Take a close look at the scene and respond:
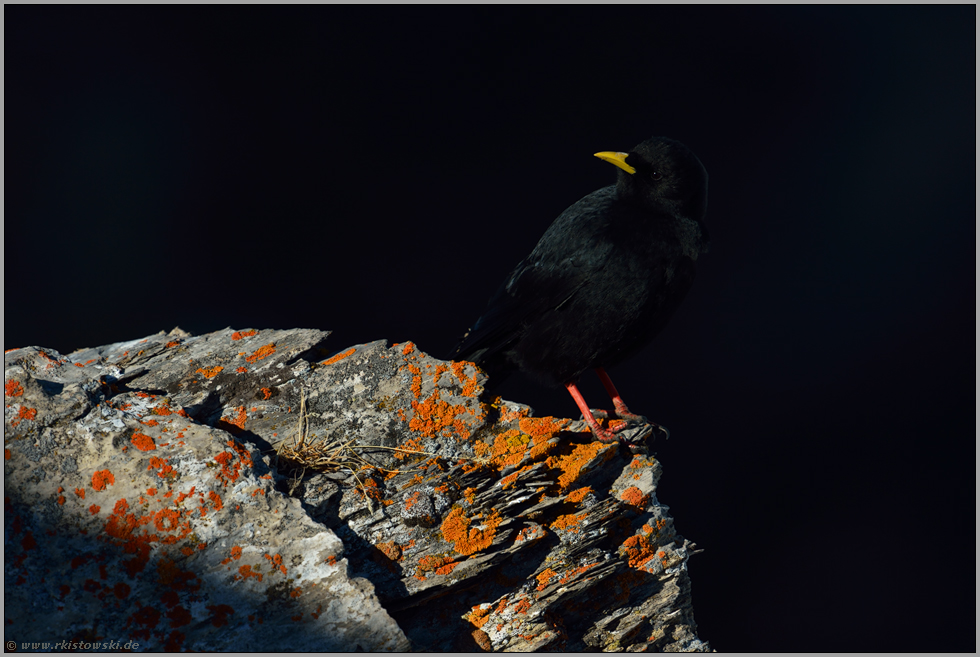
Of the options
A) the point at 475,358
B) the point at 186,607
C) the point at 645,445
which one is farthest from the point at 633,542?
the point at 186,607

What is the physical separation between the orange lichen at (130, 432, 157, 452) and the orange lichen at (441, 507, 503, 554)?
1181mm

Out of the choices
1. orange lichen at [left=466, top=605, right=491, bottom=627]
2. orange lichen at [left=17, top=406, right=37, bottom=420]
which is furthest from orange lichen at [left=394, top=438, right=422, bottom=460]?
orange lichen at [left=17, top=406, right=37, bottom=420]

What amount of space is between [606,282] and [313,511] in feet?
6.87

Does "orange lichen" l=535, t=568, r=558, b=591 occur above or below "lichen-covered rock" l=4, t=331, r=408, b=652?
below

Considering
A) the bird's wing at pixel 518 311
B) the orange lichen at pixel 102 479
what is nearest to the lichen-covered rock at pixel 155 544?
the orange lichen at pixel 102 479

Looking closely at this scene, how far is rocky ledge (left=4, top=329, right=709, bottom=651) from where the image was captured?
2275 millimetres

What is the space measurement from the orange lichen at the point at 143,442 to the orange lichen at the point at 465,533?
1.18 meters

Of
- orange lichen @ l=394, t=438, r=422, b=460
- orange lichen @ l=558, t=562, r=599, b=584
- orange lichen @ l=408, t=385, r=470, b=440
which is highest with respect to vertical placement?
orange lichen @ l=408, t=385, r=470, b=440

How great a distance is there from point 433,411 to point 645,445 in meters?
1.28

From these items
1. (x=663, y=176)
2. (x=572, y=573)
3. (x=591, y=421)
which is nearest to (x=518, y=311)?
(x=591, y=421)

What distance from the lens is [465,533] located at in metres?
2.71

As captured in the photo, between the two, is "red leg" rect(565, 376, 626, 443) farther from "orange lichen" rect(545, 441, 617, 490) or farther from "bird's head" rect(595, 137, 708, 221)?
"bird's head" rect(595, 137, 708, 221)

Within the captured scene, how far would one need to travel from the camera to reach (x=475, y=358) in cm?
394

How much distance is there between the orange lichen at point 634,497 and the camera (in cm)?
325
